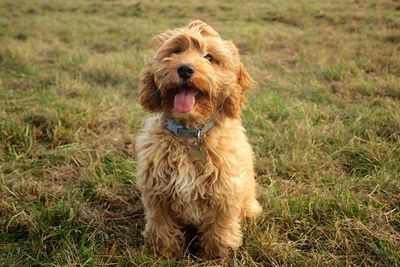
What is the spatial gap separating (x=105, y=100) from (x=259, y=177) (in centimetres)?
267

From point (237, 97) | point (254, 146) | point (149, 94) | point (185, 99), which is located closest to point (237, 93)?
point (237, 97)

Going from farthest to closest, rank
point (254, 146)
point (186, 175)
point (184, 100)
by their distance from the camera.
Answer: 1. point (254, 146)
2. point (186, 175)
3. point (184, 100)

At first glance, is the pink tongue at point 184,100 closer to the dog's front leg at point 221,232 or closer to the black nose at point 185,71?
the black nose at point 185,71

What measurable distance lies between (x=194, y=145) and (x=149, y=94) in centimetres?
50

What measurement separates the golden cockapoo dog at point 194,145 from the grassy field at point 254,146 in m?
0.25

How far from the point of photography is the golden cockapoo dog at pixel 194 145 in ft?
10.0

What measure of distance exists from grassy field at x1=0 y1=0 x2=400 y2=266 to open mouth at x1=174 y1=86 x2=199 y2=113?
1.15m

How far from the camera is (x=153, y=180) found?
3.23 meters

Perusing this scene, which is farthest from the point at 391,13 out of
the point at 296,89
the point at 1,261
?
the point at 1,261

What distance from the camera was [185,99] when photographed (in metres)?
3.01

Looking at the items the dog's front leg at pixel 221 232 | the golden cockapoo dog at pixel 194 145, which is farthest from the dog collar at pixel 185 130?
the dog's front leg at pixel 221 232

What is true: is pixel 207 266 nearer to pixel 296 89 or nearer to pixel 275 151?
pixel 275 151

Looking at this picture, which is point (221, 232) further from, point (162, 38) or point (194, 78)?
point (162, 38)

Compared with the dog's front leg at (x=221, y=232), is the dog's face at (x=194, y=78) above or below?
above
